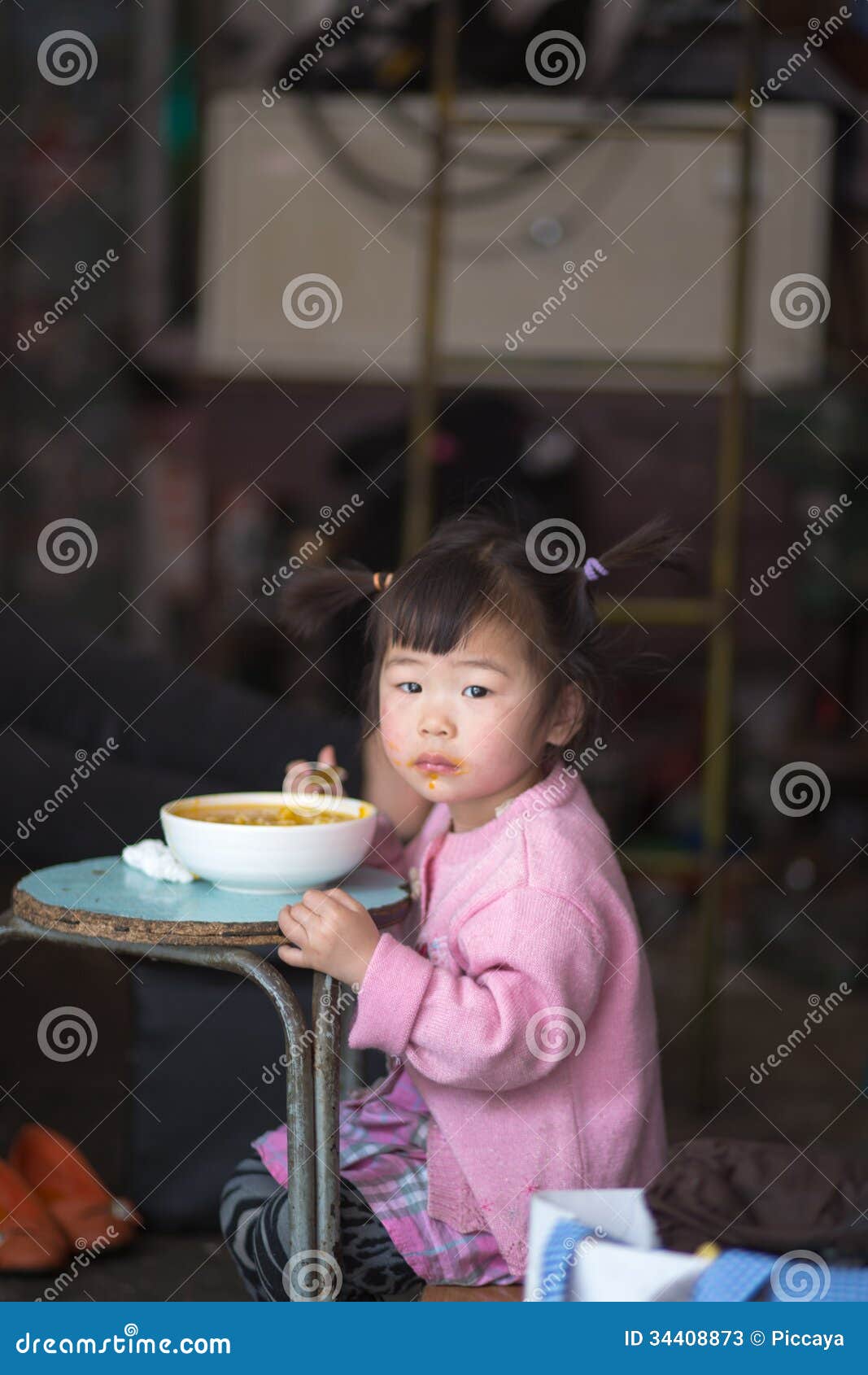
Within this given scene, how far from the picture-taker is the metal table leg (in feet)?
3.84

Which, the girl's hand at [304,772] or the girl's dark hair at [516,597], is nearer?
the girl's dark hair at [516,597]

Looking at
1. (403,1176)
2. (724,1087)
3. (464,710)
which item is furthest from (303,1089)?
(724,1087)

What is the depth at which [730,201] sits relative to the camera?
343 cm

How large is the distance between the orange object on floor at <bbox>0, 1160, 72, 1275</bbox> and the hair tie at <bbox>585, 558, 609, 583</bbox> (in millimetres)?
1013

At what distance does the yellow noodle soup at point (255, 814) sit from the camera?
1365 millimetres

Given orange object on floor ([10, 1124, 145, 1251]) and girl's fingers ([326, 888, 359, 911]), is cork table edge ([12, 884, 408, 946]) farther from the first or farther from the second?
orange object on floor ([10, 1124, 145, 1251])

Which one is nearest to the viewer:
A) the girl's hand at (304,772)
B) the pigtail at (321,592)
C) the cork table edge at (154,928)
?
the cork table edge at (154,928)

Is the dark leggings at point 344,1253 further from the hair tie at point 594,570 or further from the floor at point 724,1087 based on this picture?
the hair tie at point 594,570

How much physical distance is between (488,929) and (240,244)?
10.2 feet

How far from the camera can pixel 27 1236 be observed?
5.72 feet

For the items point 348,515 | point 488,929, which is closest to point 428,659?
point 488,929

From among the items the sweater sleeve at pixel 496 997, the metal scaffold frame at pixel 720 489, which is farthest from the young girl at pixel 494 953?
the metal scaffold frame at pixel 720 489

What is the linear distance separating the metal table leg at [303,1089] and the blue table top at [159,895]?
1.1 inches

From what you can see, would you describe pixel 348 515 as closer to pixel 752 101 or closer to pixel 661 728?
pixel 661 728
